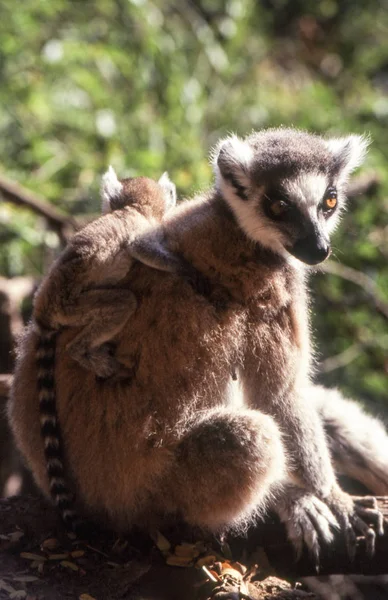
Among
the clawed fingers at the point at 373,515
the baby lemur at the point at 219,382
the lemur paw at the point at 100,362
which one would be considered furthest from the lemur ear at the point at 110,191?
the clawed fingers at the point at 373,515

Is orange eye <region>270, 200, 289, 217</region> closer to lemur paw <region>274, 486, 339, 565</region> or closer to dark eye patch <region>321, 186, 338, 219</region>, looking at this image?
dark eye patch <region>321, 186, 338, 219</region>

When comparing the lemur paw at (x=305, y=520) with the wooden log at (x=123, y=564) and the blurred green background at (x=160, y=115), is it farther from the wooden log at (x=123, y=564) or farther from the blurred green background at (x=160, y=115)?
the blurred green background at (x=160, y=115)

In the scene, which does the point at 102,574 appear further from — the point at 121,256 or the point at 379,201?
the point at 379,201

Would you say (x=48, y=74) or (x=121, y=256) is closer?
(x=121, y=256)

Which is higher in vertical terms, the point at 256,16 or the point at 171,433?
the point at 256,16

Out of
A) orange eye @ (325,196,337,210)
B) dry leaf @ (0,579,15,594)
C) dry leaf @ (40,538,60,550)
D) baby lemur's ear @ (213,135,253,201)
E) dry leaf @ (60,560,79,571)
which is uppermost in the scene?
baby lemur's ear @ (213,135,253,201)

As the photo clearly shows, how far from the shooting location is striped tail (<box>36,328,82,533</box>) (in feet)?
10.6

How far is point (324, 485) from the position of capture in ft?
11.9

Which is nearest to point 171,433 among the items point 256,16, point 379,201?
point 379,201

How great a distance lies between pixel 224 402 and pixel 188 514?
0.48 metres

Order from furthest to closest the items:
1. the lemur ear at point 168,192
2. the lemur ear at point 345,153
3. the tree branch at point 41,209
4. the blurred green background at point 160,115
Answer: the blurred green background at point 160,115 → the tree branch at point 41,209 → the lemur ear at point 168,192 → the lemur ear at point 345,153

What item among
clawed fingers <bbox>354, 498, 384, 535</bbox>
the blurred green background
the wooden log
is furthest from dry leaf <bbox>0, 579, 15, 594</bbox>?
the blurred green background

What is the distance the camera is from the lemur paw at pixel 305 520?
3.46 meters

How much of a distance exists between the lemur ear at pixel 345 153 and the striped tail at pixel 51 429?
1537 mm
